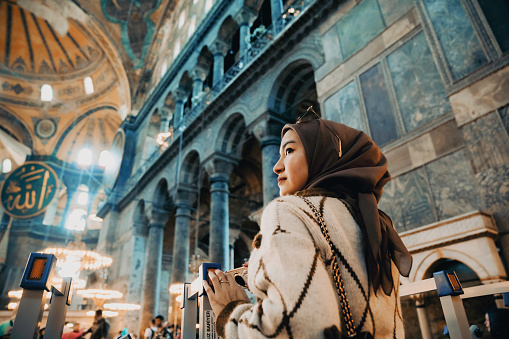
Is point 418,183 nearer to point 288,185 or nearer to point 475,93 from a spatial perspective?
point 475,93

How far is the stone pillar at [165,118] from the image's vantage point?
49.0ft

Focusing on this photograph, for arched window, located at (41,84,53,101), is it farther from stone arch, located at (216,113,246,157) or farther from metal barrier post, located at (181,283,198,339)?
metal barrier post, located at (181,283,198,339)

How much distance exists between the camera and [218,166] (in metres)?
9.49

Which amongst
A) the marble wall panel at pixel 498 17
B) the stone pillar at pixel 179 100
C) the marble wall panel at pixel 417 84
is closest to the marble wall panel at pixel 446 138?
the marble wall panel at pixel 417 84

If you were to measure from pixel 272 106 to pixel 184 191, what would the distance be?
495 cm

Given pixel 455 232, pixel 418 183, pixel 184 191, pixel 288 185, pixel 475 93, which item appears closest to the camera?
pixel 288 185

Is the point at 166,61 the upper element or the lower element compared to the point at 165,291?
upper

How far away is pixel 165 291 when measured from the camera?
13578mm

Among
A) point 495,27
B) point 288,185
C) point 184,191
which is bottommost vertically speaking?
point 288,185

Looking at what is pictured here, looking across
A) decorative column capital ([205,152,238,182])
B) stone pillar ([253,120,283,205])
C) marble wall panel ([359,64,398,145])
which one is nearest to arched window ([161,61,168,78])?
decorative column capital ([205,152,238,182])

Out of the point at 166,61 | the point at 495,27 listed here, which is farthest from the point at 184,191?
the point at 495,27

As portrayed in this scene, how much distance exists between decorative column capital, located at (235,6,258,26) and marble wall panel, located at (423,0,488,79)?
273 inches

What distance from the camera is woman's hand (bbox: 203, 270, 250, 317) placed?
0.98 meters

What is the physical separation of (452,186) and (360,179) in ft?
12.0
